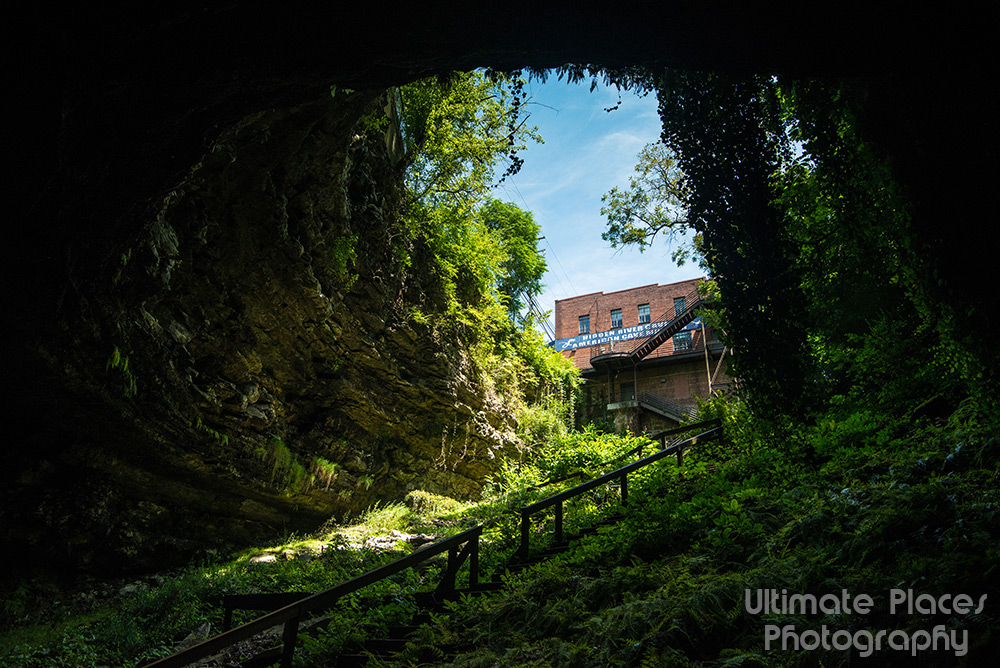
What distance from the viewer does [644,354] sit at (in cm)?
2733

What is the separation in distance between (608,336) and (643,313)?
272 cm

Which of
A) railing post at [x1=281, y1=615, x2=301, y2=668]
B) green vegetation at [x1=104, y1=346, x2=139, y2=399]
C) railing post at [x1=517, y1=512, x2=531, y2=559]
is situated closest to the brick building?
railing post at [x1=517, y1=512, x2=531, y2=559]

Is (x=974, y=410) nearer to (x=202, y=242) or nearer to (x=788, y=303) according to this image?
(x=788, y=303)

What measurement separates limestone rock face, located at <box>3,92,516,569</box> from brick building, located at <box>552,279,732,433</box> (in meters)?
14.5

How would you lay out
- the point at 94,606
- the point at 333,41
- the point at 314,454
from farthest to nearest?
the point at 314,454 < the point at 94,606 < the point at 333,41

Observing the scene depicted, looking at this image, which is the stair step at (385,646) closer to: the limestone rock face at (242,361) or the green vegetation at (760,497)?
the green vegetation at (760,497)

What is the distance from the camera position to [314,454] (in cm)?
1255

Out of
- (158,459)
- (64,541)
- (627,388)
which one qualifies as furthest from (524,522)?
(627,388)

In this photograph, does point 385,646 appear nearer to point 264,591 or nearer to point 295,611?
point 295,611

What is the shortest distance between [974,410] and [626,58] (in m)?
5.79

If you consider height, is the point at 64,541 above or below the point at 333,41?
below

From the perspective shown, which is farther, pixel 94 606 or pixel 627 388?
pixel 627 388

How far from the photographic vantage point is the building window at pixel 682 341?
91.1ft

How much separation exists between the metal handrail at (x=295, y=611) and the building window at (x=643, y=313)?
88.9 feet
